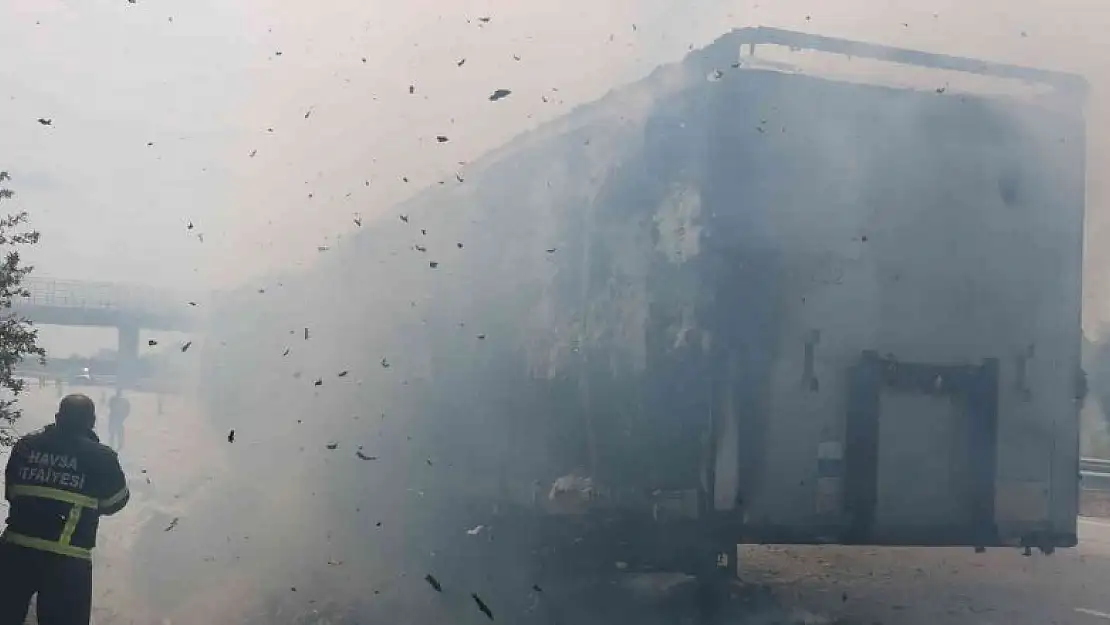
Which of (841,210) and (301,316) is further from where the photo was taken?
(301,316)

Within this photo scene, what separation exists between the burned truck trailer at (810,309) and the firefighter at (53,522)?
1975 millimetres

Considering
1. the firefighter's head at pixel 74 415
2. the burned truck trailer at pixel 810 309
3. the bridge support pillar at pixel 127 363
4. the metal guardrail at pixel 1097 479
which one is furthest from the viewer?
the metal guardrail at pixel 1097 479

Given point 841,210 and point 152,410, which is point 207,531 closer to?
point 152,410

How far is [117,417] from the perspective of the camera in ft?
19.2

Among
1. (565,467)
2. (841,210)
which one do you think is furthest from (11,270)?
(841,210)

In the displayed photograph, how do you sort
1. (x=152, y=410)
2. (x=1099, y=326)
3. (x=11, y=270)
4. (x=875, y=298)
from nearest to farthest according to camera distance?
(x=875, y=298) < (x=1099, y=326) < (x=11, y=270) < (x=152, y=410)

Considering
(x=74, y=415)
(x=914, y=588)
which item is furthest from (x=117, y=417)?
(x=914, y=588)

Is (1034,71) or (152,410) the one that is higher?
(1034,71)

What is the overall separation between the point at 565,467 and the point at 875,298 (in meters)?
1.58

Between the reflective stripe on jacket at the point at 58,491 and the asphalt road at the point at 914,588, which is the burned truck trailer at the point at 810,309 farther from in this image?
the reflective stripe on jacket at the point at 58,491

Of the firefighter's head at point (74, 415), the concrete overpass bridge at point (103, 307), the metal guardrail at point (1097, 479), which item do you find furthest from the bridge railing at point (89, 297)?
the metal guardrail at point (1097, 479)

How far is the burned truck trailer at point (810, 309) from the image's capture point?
4270 mm

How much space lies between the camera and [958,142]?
4469 mm

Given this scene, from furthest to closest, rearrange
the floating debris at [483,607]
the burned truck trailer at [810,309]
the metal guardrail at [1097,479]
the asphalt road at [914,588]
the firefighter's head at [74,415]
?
the metal guardrail at [1097,479], the asphalt road at [914,588], the floating debris at [483,607], the burned truck trailer at [810,309], the firefighter's head at [74,415]
